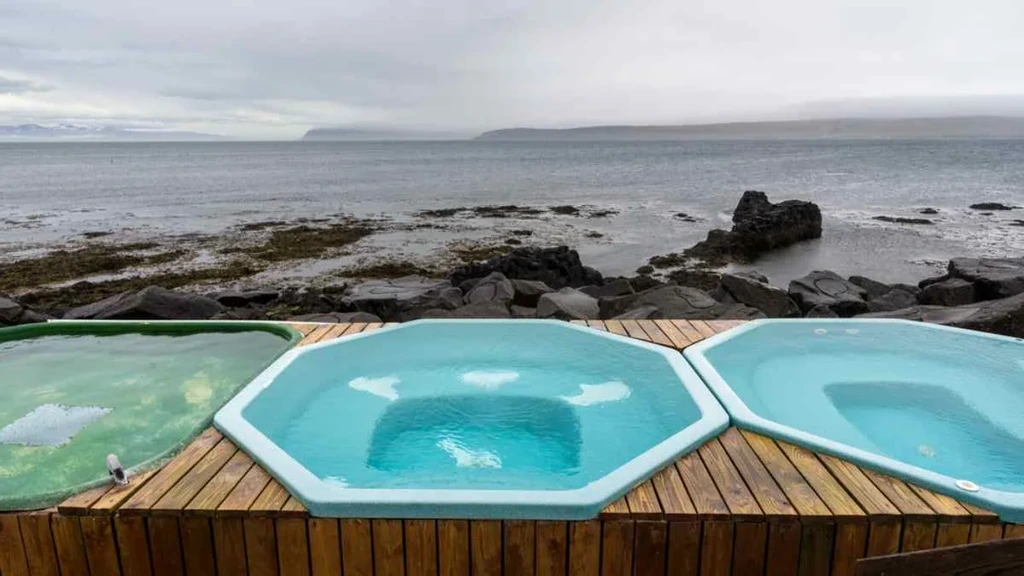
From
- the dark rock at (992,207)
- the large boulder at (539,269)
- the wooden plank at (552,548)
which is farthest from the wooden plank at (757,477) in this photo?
the dark rock at (992,207)

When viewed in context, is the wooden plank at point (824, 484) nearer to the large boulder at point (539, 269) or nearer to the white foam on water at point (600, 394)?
the white foam on water at point (600, 394)

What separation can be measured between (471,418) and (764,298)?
19.5 ft

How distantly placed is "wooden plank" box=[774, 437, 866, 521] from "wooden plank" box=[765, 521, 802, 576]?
0.20 meters

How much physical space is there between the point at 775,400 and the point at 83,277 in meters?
15.5

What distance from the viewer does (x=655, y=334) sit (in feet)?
18.4

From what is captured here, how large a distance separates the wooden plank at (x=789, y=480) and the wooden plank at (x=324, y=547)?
1.94 m

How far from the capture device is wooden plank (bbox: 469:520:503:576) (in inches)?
113

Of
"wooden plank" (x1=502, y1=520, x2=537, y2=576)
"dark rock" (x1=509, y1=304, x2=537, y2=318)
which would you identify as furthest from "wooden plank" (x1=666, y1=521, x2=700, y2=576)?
"dark rock" (x1=509, y1=304, x2=537, y2=318)

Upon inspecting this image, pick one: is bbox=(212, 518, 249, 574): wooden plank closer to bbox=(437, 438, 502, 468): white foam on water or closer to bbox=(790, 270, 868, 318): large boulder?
bbox=(437, 438, 502, 468): white foam on water

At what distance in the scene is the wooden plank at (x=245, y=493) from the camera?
2887 mm

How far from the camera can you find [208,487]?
3.09 m

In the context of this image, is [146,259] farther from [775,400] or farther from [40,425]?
[775,400]

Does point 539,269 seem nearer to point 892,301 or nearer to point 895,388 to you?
point 892,301

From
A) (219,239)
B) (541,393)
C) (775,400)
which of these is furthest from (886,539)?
(219,239)
